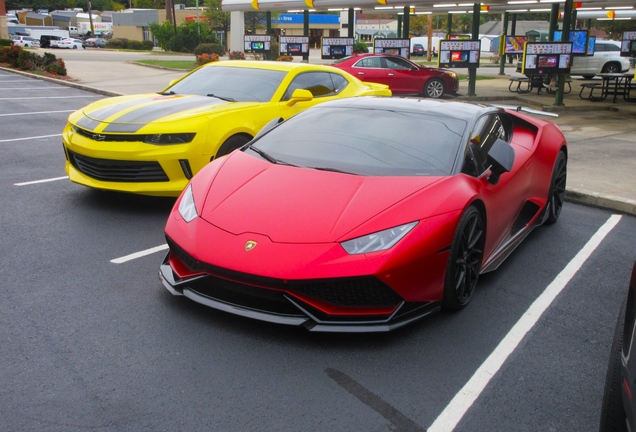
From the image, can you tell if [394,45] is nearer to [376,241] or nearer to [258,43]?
[258,43]

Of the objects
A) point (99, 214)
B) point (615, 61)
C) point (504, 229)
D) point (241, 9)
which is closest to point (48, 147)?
point (99, 214)

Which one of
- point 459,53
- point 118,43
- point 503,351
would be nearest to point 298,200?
point 503,351

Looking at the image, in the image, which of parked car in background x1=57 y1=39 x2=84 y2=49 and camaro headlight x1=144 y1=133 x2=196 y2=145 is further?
parked car in background x1=57 y1=39 x2=84 y2=49

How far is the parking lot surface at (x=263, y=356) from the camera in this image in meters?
2.99

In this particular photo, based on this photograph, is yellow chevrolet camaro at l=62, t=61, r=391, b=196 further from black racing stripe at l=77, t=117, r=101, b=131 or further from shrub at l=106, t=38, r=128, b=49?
shrub at l=106, t=38, r=128, b=49

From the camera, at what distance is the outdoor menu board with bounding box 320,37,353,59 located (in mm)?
23000

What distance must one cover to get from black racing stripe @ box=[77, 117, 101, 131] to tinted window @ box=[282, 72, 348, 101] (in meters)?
2.23

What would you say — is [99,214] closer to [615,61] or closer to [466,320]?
[466,320]

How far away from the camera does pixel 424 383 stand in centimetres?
332

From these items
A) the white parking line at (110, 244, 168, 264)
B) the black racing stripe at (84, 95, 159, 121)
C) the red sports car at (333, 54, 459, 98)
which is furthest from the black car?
the red sports car at (333, 54, 459, 98)

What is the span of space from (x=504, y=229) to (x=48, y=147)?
7.03m

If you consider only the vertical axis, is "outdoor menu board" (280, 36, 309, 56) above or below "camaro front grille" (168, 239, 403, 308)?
above

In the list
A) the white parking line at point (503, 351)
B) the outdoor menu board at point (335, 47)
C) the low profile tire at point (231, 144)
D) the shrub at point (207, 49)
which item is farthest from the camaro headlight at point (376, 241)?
the shrub at point (207, 49)

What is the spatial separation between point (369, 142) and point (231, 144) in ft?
7.79
